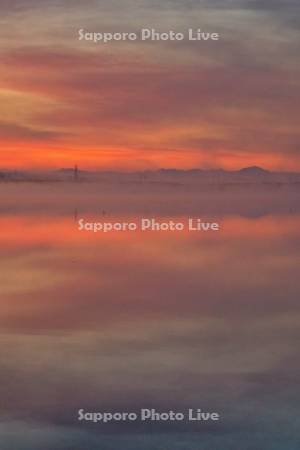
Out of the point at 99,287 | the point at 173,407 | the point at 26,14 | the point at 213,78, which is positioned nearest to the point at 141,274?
the point at 99,287

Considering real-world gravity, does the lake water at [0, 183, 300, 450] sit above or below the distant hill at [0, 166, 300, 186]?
below

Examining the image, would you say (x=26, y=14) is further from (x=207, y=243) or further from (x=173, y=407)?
(x=173, y=407)

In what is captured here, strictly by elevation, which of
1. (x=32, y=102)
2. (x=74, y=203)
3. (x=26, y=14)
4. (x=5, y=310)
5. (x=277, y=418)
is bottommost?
(x=277, y=418)

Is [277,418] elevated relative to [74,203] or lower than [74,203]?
lower

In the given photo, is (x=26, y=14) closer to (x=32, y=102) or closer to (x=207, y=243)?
(x=32, y=102)

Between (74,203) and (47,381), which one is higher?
(74,203)

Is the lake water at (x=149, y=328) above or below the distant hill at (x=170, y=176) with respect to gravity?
below

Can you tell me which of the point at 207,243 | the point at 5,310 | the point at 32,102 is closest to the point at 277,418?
the point at 207,243

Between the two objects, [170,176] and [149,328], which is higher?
[170,176]
